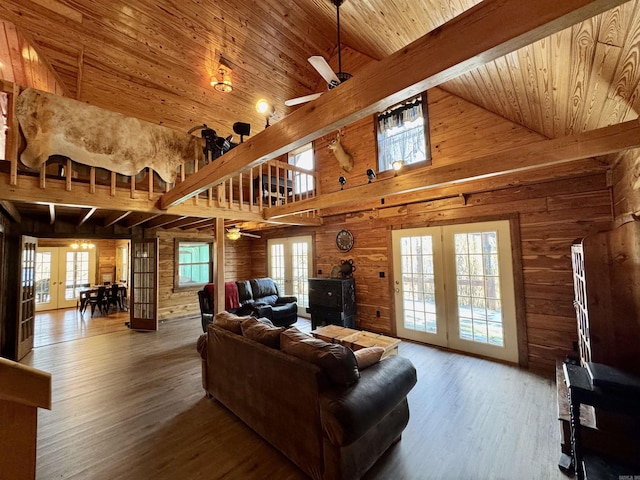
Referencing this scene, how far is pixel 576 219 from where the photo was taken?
10.9 ft

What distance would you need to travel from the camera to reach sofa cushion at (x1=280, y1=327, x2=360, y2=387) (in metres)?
1.86

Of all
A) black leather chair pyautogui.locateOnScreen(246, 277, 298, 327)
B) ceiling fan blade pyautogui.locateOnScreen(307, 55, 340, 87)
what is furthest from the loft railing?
black leather chair pyautogui.locateOnScreen(246, 277, 298, 327)

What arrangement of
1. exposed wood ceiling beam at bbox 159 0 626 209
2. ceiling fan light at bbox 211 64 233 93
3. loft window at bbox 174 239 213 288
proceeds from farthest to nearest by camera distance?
1. loft window at bbox 174 239 213 288
2. ceiling fan light at bbox 211 64 233 93
3. exposed wood ceiling beam at bbox 159 0 626 209

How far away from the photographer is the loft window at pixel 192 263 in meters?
6.91

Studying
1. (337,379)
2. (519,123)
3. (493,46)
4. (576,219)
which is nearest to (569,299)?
(576,219)

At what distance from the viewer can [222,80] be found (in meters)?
4.74

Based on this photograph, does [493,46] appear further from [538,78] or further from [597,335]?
[597,335]

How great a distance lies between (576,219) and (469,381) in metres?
2.43

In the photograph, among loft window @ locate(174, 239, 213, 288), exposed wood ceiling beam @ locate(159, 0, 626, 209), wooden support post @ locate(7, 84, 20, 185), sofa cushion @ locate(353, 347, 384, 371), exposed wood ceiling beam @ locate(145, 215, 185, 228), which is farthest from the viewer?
loft window @ locate(174, 239, 213, 288)

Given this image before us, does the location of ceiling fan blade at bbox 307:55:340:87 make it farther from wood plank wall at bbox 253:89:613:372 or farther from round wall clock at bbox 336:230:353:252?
round wall clock at bbox 336:230:353:252

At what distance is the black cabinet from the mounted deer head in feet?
7.67

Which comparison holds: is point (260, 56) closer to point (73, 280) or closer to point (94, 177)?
point (94, 177)

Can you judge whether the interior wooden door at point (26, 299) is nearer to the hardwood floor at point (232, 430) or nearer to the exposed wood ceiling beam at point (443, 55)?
the hardwood floor at point (232, 430)

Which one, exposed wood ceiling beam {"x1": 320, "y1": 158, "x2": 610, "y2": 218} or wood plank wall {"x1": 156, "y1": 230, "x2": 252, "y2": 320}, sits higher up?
exposed wood ceiling beam {"x1": 320, "y1": 158, "x2": 610, "y2": 218}
